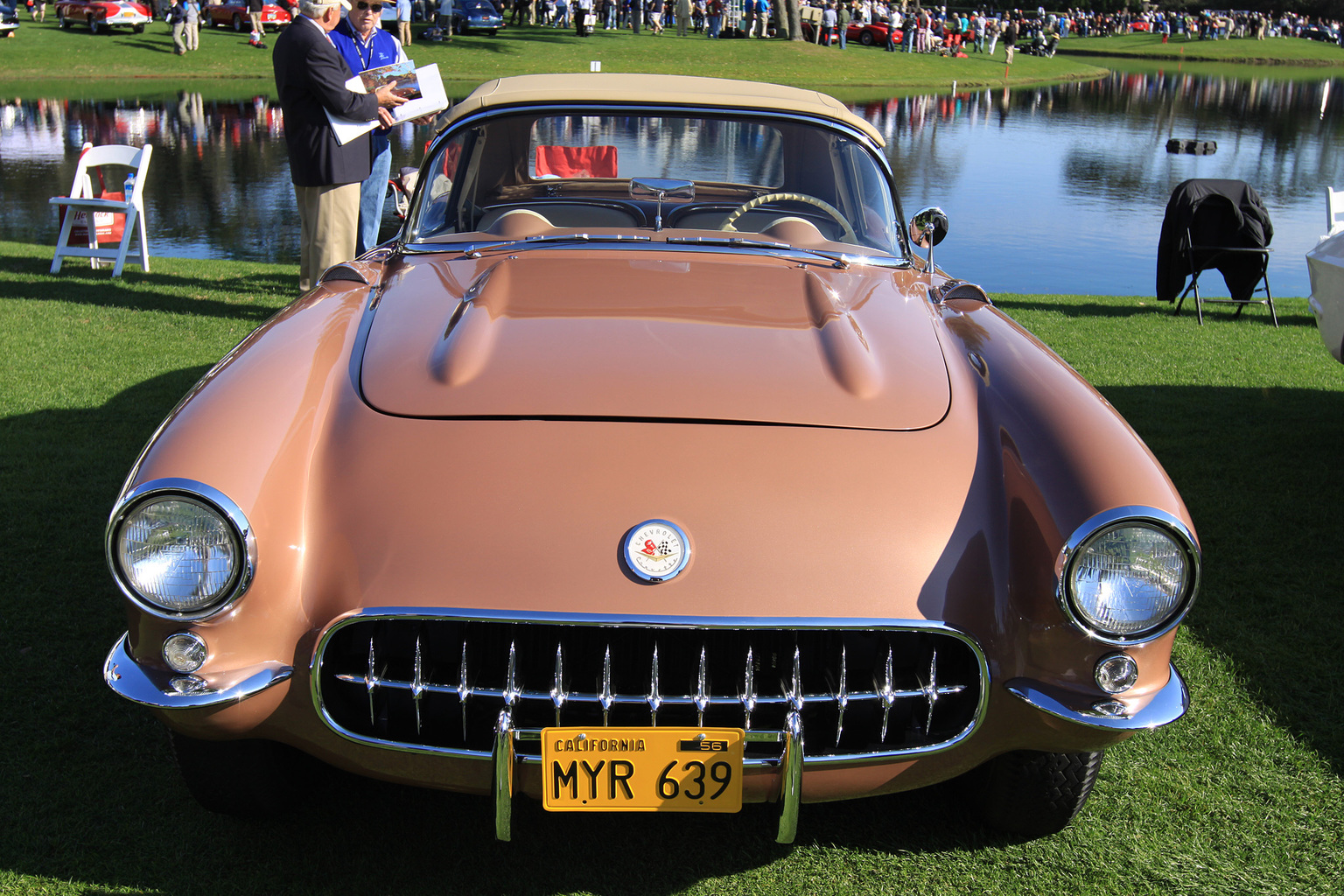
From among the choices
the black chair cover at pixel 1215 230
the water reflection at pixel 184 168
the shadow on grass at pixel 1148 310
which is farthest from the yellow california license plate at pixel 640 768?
the water reflection at pixel 184 168

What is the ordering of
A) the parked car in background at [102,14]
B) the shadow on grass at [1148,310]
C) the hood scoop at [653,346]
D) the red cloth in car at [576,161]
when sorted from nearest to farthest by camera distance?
the hood scoop at [653,346] < the red cloth in car at [576,161] < the shadow on grass at [1148,310] < the parked car in background at [102,14]

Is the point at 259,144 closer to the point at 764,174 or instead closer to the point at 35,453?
the point at 35,453

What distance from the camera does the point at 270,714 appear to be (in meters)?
1.97

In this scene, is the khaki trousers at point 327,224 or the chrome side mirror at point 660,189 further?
the khaki trousers at point 327,224

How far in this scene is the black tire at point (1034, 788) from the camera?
7.39 feet

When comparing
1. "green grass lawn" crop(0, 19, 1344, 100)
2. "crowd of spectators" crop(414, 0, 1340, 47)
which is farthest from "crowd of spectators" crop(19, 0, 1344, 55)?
"green grass lawn" crop(0, 19, 1344, 100)

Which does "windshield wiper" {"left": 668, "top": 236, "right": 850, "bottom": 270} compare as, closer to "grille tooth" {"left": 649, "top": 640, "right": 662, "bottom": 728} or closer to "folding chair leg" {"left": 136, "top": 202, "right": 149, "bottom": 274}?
"grille tooth" {"left": 649, "top": 640, "right": 662, "bottom": 728}

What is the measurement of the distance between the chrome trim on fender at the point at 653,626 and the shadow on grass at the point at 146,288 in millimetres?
5091

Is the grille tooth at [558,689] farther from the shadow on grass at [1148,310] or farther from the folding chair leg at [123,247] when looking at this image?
the folding chair leg at [123,247]

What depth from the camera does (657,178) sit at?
12.1ft

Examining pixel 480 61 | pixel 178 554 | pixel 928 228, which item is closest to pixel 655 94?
pixel 928 228

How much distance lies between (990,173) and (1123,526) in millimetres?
15320

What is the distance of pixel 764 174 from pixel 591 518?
2.06 m

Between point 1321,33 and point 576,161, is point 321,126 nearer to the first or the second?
point 576,161
